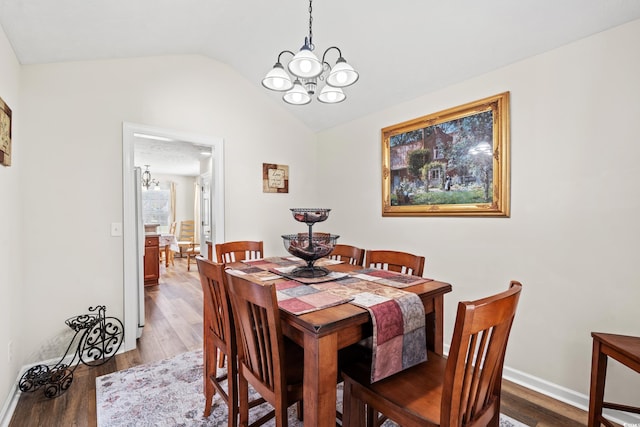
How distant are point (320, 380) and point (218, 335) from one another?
2.90 ft

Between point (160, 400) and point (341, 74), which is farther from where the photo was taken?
point (160, 400)

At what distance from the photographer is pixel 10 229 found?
196 centimetres

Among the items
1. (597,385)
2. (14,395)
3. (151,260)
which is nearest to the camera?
(597,385)

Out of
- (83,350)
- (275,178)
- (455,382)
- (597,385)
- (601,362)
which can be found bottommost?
(83,350)

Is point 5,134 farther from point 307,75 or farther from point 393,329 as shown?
point 393,329

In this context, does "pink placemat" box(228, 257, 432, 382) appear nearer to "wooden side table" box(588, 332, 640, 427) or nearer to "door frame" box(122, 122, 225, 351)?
"wooden side table" box(588, 332, 640, 427)

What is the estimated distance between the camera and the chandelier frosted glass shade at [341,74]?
1.68 metres

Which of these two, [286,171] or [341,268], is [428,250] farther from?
[286,171]

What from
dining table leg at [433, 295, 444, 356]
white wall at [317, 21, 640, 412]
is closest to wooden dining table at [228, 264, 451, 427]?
dining table leg at [433, 295, 444, 356]

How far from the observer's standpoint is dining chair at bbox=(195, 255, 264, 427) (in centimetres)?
150

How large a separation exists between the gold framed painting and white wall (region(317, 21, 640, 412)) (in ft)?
0.27

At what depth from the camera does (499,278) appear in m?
2.22

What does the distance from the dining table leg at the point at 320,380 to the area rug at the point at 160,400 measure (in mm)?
850

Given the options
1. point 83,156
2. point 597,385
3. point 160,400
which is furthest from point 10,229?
point 597,385
